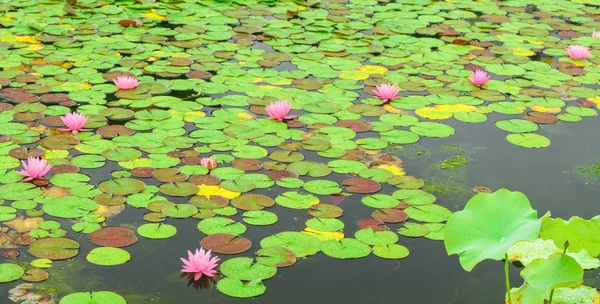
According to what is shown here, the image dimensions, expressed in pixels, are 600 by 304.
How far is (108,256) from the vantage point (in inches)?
107

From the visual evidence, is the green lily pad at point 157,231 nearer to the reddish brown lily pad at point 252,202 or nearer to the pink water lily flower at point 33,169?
the reddish brown lily pad at point 252,202

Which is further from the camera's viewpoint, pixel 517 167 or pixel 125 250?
pixel 517 167

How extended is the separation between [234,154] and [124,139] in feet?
1.72

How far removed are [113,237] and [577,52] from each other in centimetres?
323

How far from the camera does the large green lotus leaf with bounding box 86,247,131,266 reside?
8.82 ft

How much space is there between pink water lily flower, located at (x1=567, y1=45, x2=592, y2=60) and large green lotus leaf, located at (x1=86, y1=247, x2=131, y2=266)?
324 centimetres

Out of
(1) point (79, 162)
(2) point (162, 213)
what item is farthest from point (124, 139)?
(2) point (162, 213)

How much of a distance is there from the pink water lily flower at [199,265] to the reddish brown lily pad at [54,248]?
16.1 inches

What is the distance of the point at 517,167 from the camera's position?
352cm

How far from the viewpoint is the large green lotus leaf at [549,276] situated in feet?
6.79

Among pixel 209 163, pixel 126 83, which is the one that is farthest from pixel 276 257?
pixel 126 83

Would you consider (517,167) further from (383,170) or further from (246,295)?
(246,295)

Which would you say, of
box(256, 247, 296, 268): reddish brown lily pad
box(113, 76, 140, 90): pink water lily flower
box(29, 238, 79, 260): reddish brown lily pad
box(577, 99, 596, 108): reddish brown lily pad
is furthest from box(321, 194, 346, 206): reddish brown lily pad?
box(577, 99, 596, 108): reddish brown lily pad

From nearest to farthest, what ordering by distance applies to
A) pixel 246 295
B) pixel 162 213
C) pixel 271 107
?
pixel 246 295 < pixel 162 213 < pixel 271 107
